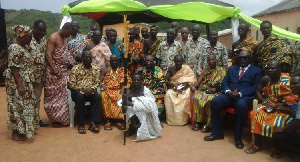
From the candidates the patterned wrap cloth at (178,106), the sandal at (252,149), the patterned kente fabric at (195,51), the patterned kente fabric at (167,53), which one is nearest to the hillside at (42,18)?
the patterned kente fabric at (195,51)

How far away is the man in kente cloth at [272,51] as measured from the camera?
16.2 ft

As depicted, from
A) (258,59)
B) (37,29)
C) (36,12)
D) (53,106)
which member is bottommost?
(53,106)

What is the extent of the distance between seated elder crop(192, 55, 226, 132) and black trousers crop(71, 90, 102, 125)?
1782 millimetres

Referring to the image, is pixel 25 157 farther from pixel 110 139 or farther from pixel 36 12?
pixel 36 12

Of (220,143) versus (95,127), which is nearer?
(220,143)

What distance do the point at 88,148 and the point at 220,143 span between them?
2.09 m

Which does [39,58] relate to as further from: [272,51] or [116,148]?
[272,51]

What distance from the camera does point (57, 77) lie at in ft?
18.1

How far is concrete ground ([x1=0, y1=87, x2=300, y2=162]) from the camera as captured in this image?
4.19 metres

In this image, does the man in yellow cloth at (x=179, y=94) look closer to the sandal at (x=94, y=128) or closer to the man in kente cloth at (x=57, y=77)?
the sandal at (x=94, y=128)

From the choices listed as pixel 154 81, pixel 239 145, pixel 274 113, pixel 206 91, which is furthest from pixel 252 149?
pixel 154 81

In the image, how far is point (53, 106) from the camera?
5.59 metres

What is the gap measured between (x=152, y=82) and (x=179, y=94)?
61cm

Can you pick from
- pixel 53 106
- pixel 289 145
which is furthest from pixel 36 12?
pixel 289 145
